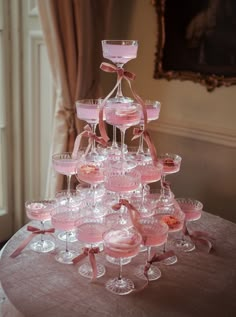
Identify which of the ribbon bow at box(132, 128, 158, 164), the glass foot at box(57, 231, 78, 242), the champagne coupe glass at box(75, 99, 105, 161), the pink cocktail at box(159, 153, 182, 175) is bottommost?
the glass foot at box(57, 231, 78, 242)

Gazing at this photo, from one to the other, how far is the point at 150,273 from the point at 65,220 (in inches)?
13.6

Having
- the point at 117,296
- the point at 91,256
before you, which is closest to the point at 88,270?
the point at 91,256

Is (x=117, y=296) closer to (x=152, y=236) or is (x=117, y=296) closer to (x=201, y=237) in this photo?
(x=152, y=236)

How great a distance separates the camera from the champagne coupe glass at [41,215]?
1594mm

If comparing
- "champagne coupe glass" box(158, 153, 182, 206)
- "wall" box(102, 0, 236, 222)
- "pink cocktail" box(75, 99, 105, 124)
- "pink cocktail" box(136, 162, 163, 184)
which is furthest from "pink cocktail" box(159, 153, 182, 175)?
"wall" box(102, 0, 236, 222)

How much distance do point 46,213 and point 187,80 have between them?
1208 millimetres

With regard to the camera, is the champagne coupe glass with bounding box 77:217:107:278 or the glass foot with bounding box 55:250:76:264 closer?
the champagne coupe glass with bounding box 77:217:107:278

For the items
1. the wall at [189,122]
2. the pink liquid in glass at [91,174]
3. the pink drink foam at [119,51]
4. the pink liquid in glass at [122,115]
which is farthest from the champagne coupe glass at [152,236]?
the wall at [189,122]

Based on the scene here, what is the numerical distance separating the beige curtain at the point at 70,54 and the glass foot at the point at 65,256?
33.2 inches

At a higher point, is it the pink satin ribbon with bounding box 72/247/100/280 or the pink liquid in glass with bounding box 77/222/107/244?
the pink liquid in glass with bounding box 77/222/107/244

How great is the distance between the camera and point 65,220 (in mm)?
1489

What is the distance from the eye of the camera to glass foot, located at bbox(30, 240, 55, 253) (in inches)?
62.6

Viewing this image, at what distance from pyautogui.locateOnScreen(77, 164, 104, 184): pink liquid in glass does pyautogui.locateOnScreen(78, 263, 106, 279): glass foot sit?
0.97 ft

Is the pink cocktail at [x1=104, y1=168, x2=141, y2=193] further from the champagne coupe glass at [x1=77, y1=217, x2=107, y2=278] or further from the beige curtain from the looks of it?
the beige curtain
